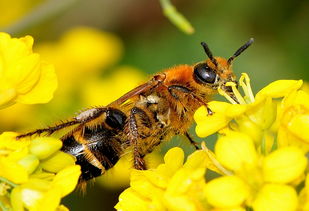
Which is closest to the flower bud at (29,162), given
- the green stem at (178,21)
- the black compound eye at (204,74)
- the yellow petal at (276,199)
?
the yellow petal at (276,199)

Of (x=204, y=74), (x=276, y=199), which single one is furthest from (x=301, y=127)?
(x=204, y=74)

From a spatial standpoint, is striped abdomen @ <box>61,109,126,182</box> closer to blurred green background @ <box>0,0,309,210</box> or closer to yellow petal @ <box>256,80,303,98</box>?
yellow petal @ <box>256,80,303,98</box>

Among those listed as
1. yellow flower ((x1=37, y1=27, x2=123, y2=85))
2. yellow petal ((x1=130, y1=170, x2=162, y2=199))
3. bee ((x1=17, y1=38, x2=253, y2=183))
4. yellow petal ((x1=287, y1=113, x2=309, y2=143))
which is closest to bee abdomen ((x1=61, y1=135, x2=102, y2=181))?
bee ((x1=17, y1=38, x2=253, y2=183))

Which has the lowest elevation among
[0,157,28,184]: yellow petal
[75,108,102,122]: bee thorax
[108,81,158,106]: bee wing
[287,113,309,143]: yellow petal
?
[287,113,309,143]: yellow petal

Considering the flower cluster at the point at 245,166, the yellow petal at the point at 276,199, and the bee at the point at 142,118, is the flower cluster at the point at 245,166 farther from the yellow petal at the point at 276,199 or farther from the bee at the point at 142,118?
the bee at the point at 142,118

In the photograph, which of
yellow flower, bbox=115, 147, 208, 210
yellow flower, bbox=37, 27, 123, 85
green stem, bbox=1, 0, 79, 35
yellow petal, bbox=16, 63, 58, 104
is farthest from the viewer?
yellow flower, bbox=37, 27, 123, 85

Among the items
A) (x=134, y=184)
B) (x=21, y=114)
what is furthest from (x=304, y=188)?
(x=21, y=114)
